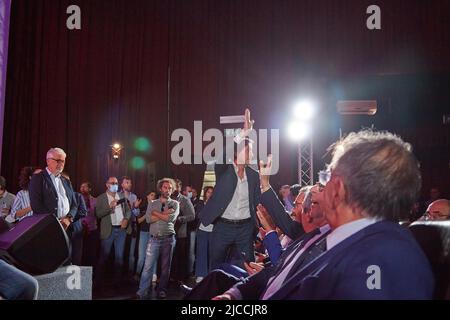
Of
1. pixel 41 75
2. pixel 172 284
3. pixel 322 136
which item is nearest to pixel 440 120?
pixel 322 136

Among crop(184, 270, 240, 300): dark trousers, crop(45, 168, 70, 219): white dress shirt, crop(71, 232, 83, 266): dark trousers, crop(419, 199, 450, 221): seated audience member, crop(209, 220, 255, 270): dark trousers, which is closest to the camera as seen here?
crop(184, 270, 240, 300): dark trousers

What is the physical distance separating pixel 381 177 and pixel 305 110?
6.20 metres

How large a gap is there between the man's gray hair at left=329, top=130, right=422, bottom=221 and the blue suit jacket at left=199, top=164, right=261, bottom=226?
2.33 m

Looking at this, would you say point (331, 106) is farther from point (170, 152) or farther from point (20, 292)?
point (20, 292)

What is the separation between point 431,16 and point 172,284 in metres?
5.61

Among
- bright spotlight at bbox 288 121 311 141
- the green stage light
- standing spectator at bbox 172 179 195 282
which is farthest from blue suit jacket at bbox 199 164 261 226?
the green stage light

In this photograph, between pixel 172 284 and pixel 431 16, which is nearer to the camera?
pixel 172 284

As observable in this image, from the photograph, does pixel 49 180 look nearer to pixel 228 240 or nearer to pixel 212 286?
pixel 228 240

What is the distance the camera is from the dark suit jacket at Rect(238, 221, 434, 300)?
106 cm

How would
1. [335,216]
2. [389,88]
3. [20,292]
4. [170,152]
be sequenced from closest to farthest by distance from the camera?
[335,216] → [20,292] → [389,88] → [170,152]

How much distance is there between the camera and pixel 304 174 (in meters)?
7.00

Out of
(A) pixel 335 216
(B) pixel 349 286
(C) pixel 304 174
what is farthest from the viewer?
(C) pixel 304 174

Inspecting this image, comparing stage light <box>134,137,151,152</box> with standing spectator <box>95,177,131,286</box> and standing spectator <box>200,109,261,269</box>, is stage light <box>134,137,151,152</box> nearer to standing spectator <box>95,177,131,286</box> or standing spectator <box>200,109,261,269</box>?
standing spectator <box>95,177,131,286</box>

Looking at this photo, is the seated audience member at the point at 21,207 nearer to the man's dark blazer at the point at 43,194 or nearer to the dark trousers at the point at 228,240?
the man's dark blazer at the point at 43,194
